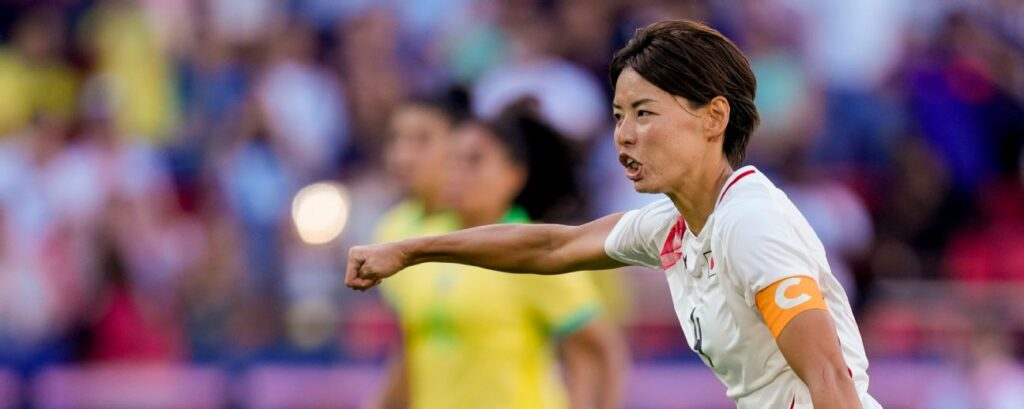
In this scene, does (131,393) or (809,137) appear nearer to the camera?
(131,393)

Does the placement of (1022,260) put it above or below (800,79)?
below

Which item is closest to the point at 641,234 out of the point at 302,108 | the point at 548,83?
the point at 548,83

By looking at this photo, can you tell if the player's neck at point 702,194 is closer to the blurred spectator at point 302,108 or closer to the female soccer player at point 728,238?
the female soccer player at point 728,238

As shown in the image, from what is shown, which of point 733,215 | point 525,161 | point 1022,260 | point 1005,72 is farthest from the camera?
point 1005,72

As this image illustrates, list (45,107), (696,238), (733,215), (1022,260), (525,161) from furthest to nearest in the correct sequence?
(45,107) < (1022,260) < (525,161) < (696,238) < (733,215)

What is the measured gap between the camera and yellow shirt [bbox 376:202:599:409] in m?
7.10

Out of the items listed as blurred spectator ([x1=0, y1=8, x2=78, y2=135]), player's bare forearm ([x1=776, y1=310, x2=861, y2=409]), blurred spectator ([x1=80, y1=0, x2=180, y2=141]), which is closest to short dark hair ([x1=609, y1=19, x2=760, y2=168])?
player's bare forearm ([x1=776, y1=310, x2=861, y2=409])

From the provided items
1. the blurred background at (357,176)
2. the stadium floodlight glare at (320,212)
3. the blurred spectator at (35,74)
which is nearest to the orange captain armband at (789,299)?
the blurred background at (357,176)

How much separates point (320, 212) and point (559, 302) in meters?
4.50

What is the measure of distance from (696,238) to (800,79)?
22.9 feet

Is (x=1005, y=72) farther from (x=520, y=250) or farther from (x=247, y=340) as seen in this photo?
(x=520, y=250)

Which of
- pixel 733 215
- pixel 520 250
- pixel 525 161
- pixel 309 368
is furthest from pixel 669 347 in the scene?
pixel 733 215

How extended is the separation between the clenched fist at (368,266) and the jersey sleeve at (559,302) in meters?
2.17

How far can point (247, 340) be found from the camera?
10391 millimetres
